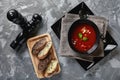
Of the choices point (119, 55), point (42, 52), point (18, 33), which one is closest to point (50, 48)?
point (42, 52)

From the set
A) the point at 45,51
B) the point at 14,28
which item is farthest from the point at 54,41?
the point at 14,28

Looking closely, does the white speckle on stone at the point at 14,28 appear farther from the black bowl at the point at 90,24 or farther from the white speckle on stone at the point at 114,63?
the white speckle on stone at the point at 114,63

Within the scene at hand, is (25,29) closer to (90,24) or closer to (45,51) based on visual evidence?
(45,51)

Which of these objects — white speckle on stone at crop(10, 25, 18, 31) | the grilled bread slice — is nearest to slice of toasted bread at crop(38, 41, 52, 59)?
the grilled bread slice

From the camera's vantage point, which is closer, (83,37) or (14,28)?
(83,37)

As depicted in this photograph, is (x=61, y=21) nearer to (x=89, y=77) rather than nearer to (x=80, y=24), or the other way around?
(x=80, y=24)

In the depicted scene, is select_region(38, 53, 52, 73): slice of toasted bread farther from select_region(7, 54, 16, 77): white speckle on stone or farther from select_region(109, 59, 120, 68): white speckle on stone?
select_region(109, 59, 120, 68): white speckle on stone
